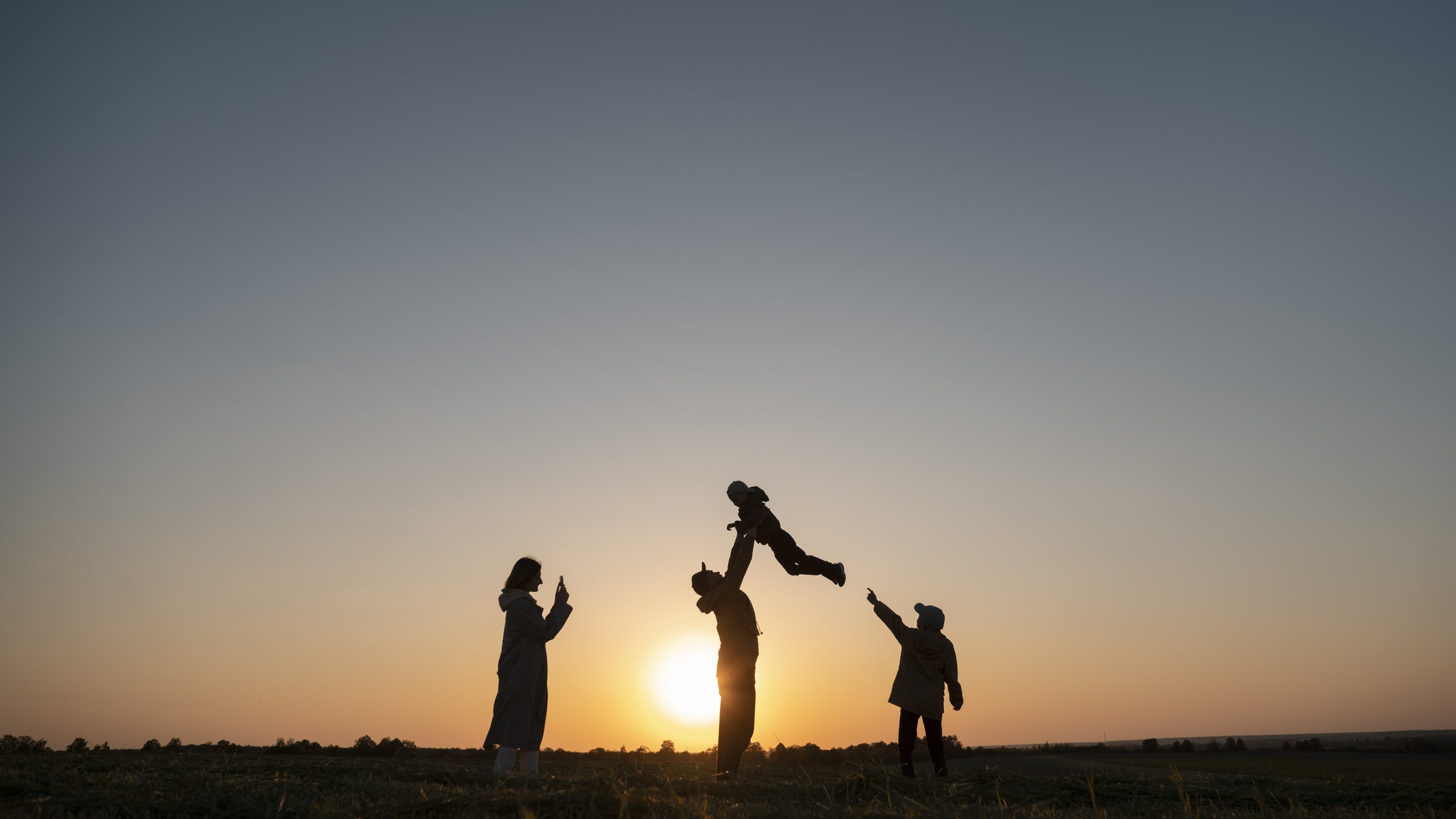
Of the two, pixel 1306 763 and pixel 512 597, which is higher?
pixel 512 597

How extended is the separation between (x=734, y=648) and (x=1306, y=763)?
1740cm

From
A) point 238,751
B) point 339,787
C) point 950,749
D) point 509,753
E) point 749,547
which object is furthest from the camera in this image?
point 950,749

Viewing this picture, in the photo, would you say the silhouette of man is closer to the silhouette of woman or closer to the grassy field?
the grassy field

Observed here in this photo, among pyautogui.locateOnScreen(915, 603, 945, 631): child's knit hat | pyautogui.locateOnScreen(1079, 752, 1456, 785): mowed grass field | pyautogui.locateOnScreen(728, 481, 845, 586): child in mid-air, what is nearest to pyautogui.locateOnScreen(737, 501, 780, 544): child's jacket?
pyautogui.locateOnScreen(728, 481, 845, 586): child in mid-air

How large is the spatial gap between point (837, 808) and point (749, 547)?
4182 mm

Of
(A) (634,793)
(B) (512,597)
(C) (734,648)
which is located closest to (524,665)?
(B) (512,597)

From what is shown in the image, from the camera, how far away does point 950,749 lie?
23047 millimetres

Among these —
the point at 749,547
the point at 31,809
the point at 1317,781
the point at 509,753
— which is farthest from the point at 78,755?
the point at 1317,781

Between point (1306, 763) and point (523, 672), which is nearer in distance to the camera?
point (523, 672)

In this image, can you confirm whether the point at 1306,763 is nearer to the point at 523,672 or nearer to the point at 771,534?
the point at 771,534

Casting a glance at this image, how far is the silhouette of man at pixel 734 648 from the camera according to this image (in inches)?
332

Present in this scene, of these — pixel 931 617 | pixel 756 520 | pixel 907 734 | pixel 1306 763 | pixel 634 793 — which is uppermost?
pixel 756 520

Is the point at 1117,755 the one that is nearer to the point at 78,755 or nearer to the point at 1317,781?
the point at 1317,781

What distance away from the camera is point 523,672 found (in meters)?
10.3
